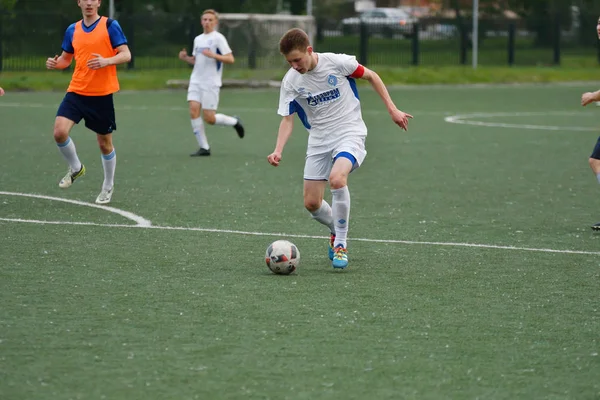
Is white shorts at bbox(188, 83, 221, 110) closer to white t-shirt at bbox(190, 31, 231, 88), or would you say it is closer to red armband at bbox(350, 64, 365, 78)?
white t-shirt at bbox(190, 31, 231, 88)

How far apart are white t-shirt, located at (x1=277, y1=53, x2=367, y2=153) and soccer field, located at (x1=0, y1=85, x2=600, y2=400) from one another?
3.16ft

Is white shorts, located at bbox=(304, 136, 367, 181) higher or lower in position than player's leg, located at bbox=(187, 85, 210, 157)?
higher

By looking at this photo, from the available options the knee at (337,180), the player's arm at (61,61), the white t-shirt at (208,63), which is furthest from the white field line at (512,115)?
the knee at (337,180)

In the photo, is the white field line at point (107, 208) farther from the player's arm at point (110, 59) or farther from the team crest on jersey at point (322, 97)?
the team crest on jersey at point (322, 97)

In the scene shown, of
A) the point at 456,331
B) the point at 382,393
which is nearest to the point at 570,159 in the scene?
the point at 456,331

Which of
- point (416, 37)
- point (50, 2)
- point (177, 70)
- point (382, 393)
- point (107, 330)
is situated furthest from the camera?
point (50, 2)

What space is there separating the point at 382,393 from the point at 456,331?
128 cm

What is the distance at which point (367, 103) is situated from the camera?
26.5 m

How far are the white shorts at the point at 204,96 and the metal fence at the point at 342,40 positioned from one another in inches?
575

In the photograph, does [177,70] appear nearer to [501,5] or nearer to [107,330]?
[501,5]

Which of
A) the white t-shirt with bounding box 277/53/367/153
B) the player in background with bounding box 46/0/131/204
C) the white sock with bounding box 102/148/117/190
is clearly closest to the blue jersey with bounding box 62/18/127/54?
the player in background with bounding box 46/0/131/204

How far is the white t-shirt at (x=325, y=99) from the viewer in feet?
27.4

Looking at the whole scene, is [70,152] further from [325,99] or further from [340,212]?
[340,212]

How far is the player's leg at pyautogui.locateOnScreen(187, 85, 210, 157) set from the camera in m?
16.0
